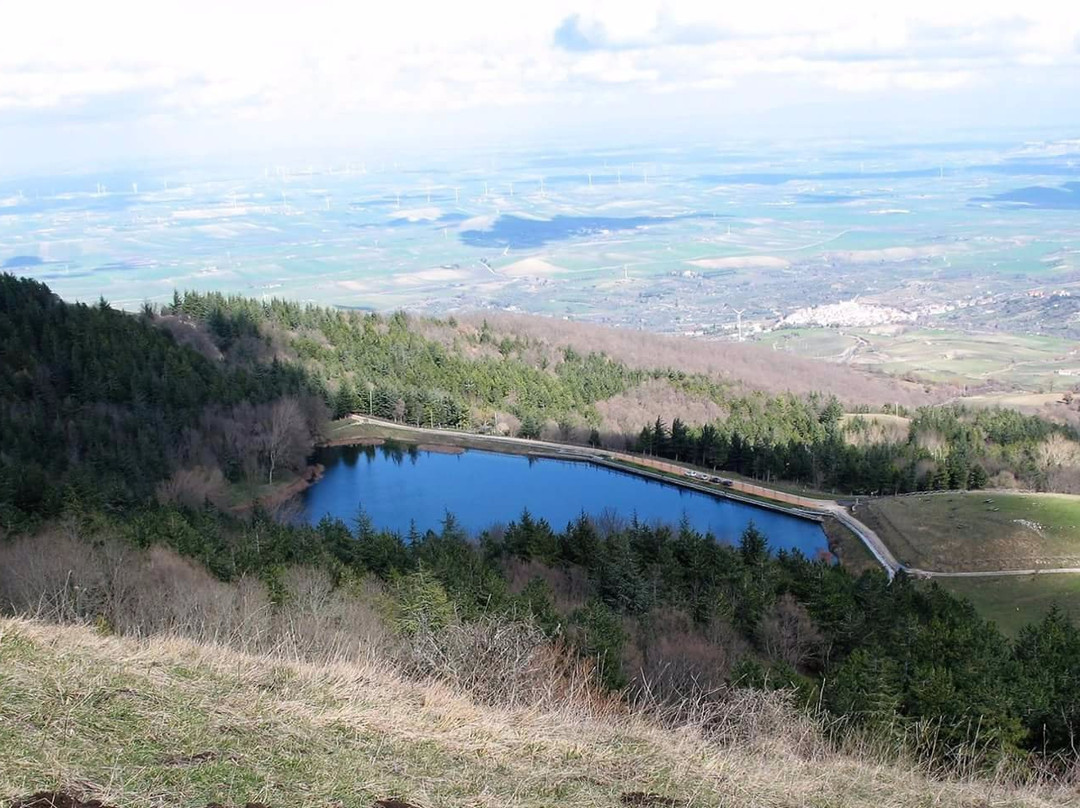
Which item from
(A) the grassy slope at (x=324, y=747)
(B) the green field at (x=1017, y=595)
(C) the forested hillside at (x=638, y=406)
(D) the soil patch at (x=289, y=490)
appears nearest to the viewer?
(A) the grassy slope at (x=324, y=747)

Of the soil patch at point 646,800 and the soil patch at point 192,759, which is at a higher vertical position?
the soil patch at point 192,759

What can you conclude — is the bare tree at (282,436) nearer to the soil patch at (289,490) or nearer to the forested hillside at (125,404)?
the forested hillside at (125,404)

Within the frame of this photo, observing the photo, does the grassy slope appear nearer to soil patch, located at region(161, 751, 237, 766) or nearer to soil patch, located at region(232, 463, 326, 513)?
soil patch, located at region(161, 751, 237, 766)

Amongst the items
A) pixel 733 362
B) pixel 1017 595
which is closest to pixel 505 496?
pixel 1017 595

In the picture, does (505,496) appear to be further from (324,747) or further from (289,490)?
(324,747)

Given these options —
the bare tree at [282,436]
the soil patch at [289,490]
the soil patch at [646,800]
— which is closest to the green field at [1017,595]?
the soil patch at [646,800]

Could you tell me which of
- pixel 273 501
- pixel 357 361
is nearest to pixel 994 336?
pixel 357 361

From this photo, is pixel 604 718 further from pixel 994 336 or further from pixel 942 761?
pixel 994 336
